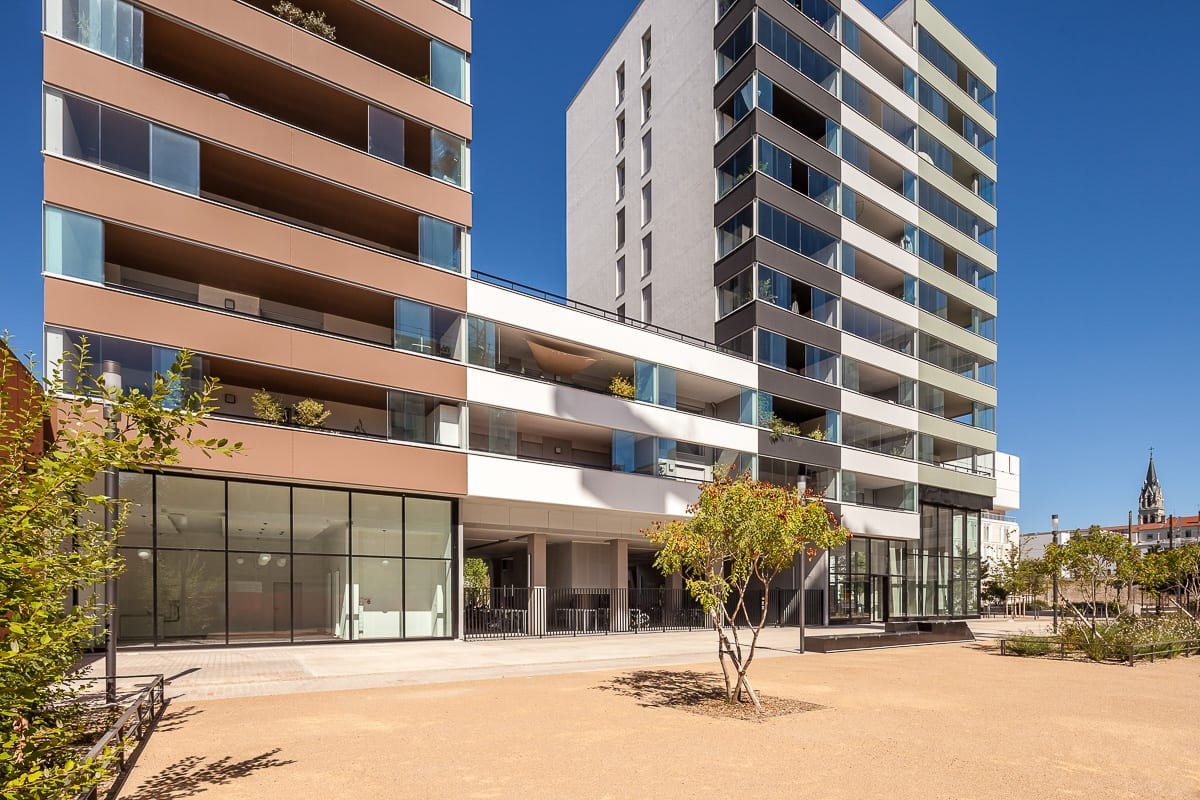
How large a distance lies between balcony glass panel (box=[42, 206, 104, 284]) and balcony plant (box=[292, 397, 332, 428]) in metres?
6.69

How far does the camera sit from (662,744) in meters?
10.9

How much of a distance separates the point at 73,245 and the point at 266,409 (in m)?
6.92

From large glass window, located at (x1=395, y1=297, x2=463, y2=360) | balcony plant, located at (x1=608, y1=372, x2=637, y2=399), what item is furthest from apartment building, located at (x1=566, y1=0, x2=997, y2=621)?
large glass window, located at (x1=395, y1=297, x2=463, y2=360)

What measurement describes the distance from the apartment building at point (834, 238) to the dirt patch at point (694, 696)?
20.9 meters

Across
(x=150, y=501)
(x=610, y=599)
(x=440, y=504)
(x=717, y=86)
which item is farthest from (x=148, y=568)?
(x=717, y=86)

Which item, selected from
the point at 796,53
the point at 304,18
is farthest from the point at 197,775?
the point at 796,53

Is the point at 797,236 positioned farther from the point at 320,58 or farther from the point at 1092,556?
the point at 320,58

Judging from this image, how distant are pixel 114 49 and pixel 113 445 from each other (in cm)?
2374

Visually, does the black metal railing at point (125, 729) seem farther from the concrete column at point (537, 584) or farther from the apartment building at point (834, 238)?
the apartment building at point (834, 238)

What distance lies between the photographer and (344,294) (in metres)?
27.0

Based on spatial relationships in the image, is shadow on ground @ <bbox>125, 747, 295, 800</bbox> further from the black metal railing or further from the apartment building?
the apartment building

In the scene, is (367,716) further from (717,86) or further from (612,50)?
(612,50)

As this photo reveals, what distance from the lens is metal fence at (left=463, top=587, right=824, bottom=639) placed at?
1168 inches

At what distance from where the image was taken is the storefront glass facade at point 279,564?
22547mm
